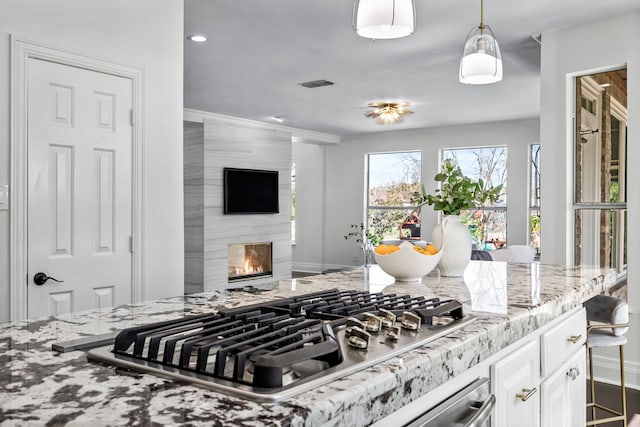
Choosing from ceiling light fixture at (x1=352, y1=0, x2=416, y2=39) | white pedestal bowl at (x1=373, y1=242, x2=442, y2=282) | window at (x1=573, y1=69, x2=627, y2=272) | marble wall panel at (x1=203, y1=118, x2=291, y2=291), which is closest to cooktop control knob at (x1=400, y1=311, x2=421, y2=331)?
white pedestal bowl at (x1=373, y1=242, x2=442, y2=282)

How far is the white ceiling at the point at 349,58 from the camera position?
150 inches

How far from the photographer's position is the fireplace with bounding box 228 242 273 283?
784 cm

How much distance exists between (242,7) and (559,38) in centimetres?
236

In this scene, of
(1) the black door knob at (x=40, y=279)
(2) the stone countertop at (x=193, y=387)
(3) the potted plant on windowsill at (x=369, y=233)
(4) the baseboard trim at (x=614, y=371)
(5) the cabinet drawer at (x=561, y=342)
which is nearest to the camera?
(2) the stone countertop at (x=193, y=387)

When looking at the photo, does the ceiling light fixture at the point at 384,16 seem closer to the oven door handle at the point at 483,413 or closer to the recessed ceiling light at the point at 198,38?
the oven door handle at the point at 483,413

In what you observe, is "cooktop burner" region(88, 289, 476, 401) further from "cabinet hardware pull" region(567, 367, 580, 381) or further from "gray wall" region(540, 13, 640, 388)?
"gray wall" region(540, 13, 640, 388)

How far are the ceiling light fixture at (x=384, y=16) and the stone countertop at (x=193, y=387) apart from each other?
3.13 ft

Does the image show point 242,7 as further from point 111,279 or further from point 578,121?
point 578,121

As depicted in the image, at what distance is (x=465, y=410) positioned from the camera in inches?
45.9

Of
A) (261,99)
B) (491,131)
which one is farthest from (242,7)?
(491,131)

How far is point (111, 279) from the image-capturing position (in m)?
3.03

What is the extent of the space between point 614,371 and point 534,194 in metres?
5.11

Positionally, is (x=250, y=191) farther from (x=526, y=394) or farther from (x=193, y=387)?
(x=193, y=387)

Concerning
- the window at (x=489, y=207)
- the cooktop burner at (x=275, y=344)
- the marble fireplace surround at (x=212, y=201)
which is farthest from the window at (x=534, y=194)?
the cooktop burner at (x=275, y=344)
